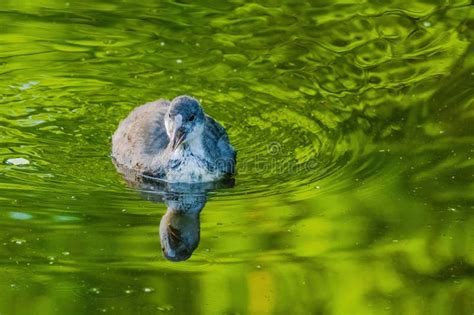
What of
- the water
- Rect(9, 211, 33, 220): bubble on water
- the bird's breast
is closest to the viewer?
the water

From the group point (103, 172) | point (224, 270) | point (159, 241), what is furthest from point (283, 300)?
point (103, 172)

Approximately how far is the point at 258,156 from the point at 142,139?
1059 millimetres

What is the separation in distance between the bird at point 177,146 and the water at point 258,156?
0.20 meters

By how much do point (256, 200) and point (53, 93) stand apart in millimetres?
3171

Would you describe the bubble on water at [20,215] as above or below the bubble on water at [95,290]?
above

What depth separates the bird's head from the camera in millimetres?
11172

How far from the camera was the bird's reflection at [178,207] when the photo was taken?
9941mm

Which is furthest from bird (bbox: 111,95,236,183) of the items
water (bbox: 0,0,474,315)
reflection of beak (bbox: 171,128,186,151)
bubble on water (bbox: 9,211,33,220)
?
bubble on water (bbox: 9,211,33,220)

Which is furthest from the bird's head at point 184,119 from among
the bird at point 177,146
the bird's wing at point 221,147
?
the bird's wing at point 221,147

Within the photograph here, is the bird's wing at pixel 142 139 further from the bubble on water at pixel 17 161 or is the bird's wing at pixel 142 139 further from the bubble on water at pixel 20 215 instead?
the bubble on water at pixel 20 215

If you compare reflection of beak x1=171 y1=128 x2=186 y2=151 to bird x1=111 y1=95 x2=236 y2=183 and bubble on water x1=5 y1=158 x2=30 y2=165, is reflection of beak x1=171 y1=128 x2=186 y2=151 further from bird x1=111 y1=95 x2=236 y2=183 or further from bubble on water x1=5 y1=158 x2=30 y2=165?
bubble on water x1=5 y1=158 x2=30 y2=165

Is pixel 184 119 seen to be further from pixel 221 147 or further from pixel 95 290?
pixel 95 290

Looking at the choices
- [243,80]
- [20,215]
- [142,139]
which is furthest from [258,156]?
[20,215]

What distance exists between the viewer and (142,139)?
11.8m
